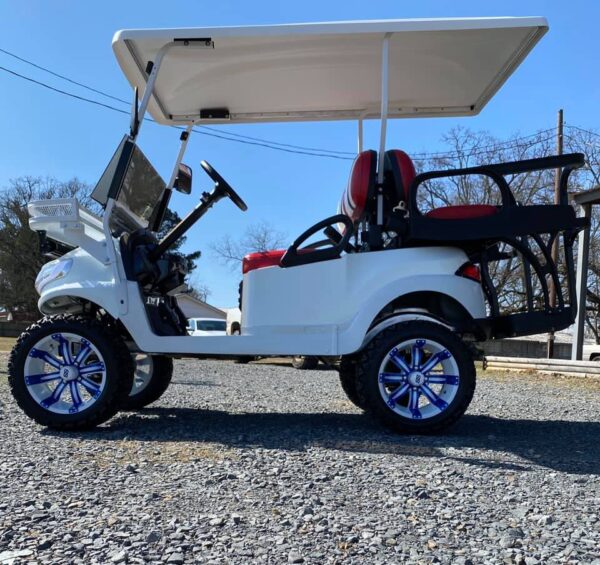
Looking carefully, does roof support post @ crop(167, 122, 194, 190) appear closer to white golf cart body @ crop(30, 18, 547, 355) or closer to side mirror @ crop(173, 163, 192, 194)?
side mirror @ crop(173, 163, 192, 194)

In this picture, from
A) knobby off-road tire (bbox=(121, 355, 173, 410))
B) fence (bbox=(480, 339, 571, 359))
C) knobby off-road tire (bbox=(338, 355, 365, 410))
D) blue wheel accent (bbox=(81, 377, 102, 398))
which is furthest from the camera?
fence (bbox=(480, 339, 571, 359))

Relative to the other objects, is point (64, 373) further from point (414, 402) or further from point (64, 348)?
point (414, 402)

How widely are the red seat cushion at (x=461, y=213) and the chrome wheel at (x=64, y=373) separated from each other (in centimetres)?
271

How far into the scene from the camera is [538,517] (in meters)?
2.49

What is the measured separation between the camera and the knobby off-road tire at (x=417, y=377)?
162 inches

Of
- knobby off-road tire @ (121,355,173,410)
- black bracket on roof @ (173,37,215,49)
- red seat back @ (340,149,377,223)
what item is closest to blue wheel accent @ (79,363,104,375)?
knobby off-road tire @ (121,355,173,410)

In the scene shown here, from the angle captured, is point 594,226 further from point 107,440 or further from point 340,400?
point 107,440

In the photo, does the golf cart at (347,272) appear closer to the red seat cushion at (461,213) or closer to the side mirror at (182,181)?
the red seat cushion at (461,213)

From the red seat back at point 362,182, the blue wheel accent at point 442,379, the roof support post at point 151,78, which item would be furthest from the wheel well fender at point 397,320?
the roof support post at point 151,78

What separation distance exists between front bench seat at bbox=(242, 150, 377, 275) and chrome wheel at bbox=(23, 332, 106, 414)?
1.32m

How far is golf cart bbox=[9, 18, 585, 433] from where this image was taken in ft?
13.7

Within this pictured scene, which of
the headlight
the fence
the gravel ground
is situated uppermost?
the headlight

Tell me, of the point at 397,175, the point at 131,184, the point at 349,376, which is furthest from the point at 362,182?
the point at 131,184

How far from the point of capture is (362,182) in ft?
14.9
